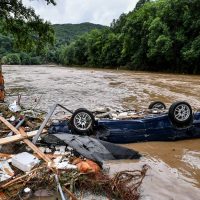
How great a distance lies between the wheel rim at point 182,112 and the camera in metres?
9.93

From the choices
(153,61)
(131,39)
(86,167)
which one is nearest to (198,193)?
(86,167)

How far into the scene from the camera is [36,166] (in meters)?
6.88

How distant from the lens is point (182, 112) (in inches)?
393

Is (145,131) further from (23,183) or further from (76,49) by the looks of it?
(76,49)

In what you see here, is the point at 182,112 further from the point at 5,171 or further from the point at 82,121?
the point at 5,171

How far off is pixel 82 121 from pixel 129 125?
1.23m

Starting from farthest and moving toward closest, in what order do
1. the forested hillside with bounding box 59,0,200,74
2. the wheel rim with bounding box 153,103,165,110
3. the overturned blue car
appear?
the forested hillside with bounding box 59,0,200,74 → the wheel rim with bounding box 153,103,165,110 → the overturned blue car

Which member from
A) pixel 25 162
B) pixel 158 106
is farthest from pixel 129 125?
pixel 25 162

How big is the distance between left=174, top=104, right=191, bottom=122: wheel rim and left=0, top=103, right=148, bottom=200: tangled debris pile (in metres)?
2.44

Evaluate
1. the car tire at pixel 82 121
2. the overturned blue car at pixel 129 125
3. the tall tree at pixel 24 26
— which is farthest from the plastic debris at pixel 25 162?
the tall tree at pixel 24 26

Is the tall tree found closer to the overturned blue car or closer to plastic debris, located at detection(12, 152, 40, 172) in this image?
the overturned blue car

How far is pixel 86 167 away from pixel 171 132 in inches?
155

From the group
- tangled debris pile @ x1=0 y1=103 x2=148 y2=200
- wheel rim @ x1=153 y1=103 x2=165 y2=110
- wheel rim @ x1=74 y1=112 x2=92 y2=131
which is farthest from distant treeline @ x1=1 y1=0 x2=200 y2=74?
tangled debris pile @ x1=0 y1=103 x2=148 y2=200

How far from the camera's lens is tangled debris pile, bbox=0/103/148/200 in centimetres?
618
